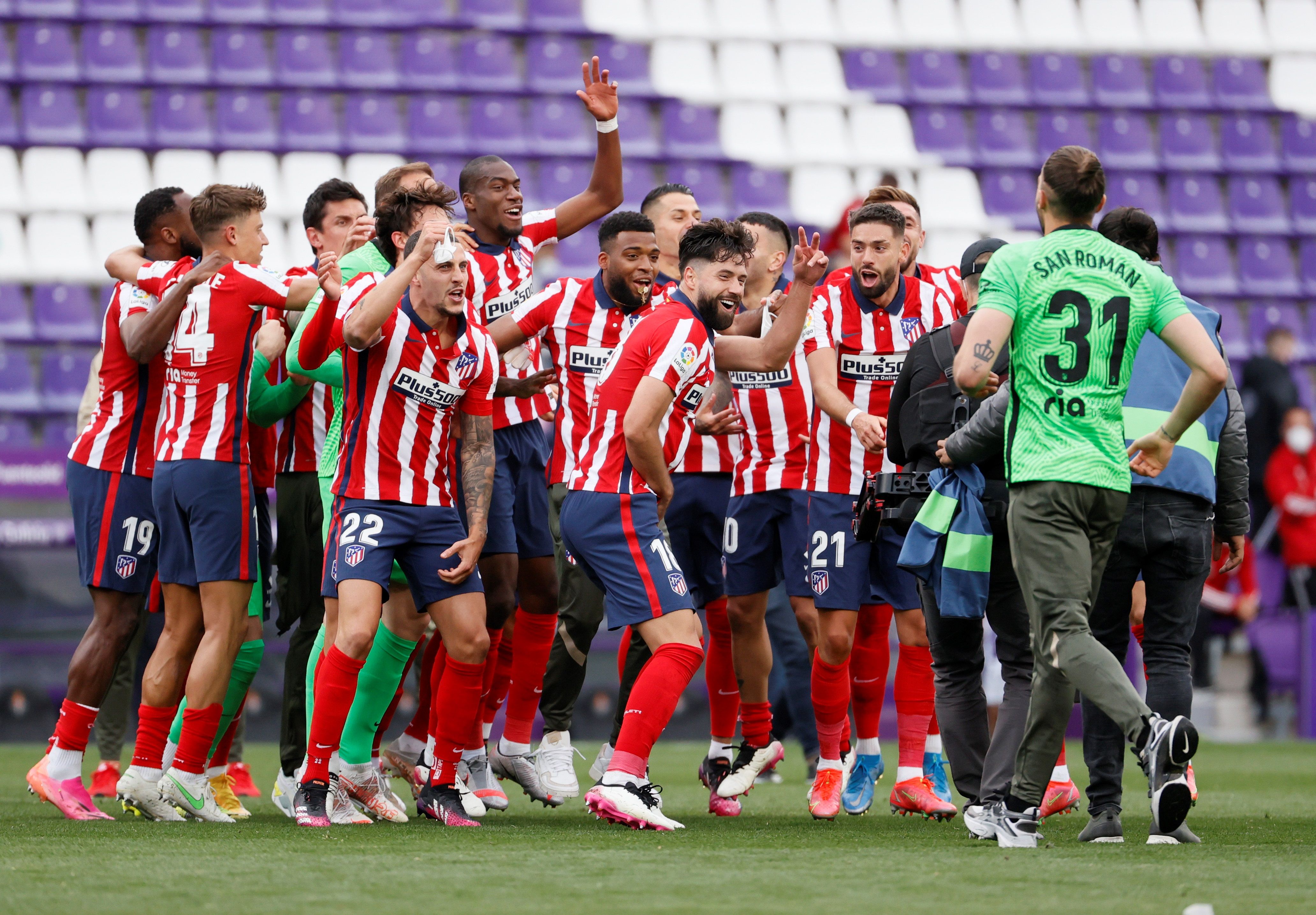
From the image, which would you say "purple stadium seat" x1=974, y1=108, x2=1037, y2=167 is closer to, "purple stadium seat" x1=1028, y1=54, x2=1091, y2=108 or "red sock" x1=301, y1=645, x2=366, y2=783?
"purple stadium seat" x1=1028, y1=54, x2=1091, y2=108

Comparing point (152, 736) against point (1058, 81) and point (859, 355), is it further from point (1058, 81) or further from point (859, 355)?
point (1058, 81)

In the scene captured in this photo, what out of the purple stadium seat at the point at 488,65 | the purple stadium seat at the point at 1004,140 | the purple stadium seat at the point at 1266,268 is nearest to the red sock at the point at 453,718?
the purple stadium seat at the point at 488,65

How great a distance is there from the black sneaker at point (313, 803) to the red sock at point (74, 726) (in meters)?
1.09

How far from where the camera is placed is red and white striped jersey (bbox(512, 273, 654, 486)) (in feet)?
20.4

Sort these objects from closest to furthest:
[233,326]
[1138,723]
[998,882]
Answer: [998,882] < [1138,723] < [233,326]

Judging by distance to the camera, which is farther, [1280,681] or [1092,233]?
[1280,681]

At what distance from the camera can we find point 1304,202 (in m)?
16.4

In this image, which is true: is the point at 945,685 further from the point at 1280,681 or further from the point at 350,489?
the point at 1280,681

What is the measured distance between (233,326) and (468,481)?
1137 mm

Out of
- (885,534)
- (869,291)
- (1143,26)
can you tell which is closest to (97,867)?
(885,534)

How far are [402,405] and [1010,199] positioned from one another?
11.6m

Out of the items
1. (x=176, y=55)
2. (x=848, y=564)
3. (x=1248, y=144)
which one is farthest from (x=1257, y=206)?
(x=848, y=564)

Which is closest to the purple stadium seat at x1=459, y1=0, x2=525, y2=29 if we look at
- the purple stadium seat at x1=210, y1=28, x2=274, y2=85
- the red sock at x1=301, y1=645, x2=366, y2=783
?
the purple stadium seat at x1=210, y1=28, x2=274, y2=85

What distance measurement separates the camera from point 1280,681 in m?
11.8
